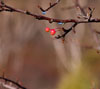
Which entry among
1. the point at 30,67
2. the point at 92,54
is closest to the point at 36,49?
the point at 30,67

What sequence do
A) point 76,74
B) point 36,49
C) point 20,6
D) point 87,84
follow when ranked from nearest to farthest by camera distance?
point 87,84
point 76,74
point 20,6
point 36,49

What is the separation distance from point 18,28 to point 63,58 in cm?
179

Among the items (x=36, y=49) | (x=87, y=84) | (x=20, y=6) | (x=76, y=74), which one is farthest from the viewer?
(x=36, y=49)

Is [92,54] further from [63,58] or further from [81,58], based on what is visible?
[63,58]

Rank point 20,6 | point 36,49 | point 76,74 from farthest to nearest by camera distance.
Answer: point 36,49, point 20,6, point 76,74

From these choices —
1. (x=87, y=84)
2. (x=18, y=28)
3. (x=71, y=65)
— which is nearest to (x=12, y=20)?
(x=18, y=28)

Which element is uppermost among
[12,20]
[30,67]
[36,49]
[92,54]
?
[12,20]

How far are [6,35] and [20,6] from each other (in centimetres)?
105

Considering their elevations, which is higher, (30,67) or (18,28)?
(18,28)

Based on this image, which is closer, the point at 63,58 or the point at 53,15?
the point at 53,15

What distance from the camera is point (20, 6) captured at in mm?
9648

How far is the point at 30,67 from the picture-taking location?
18.6 metres

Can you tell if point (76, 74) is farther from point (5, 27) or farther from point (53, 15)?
point (5, 27)

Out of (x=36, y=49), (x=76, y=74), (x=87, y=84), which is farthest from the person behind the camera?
(x=36, y=49)
